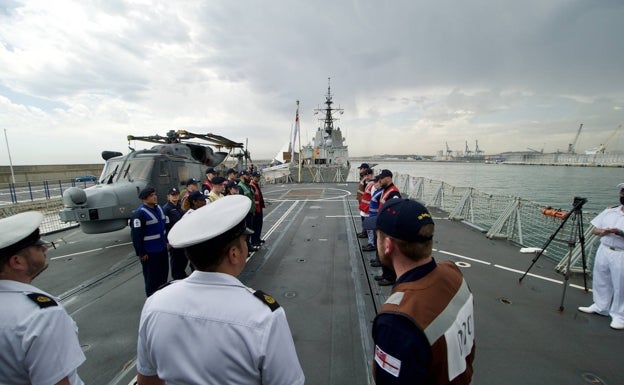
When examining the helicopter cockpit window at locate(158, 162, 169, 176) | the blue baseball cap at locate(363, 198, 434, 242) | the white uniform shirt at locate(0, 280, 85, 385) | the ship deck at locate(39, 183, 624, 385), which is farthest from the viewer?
the helicopter cockpit window at locate(158, 162, 169, 176)

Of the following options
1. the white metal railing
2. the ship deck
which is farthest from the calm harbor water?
the ship deck

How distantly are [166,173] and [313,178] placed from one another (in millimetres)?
20376

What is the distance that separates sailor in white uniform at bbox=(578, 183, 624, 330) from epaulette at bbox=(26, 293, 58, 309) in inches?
210

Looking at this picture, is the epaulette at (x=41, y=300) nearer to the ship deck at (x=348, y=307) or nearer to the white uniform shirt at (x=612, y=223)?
the ship deck at (x=348, y=307)

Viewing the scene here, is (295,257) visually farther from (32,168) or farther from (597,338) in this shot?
(32,168)

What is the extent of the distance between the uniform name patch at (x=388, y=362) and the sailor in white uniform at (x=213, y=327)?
0.36 metres

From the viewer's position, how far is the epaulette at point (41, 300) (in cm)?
118

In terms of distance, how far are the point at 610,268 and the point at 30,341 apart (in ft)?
18.2

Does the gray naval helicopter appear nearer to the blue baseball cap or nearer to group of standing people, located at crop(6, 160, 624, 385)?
group of standing people, located at crop(6, 160, 624, 385)

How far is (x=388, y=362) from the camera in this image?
1131 mm

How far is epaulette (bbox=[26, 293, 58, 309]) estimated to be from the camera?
1.18m

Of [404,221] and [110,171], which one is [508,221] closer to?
[404,221]

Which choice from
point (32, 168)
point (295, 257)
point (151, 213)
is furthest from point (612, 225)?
point (32, 168)

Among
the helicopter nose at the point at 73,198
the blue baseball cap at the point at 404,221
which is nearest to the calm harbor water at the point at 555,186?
the blue baseball cap at the point at 404,221
